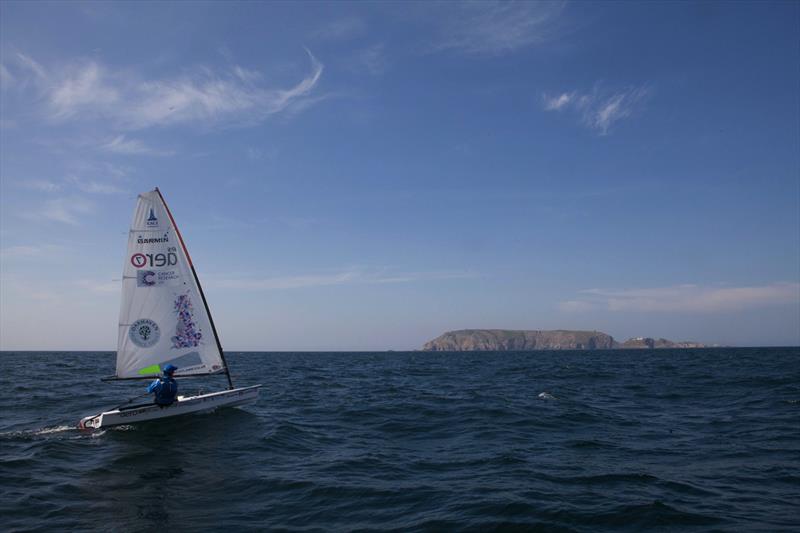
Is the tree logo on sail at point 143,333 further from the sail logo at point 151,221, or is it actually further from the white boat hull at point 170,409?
the sail logo at point 151,221

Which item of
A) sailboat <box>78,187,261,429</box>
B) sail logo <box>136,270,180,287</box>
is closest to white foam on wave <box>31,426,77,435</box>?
sailboat <box>78,187,261,429</box>

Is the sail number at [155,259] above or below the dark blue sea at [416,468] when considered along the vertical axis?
above

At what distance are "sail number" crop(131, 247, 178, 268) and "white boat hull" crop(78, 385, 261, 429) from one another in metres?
5.32

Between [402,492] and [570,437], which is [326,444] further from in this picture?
[570,437]

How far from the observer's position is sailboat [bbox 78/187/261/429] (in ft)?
65.5

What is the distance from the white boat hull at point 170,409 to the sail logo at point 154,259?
17.4ft

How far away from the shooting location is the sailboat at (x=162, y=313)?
1995 centimetres

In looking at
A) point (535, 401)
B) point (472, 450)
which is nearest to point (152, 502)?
point (472, 450)

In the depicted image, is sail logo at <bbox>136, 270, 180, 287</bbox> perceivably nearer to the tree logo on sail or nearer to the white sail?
the white sail

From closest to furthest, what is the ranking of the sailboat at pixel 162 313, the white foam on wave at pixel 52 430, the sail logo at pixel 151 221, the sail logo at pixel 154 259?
the white foam on wave at pixel 52 430 → the sailboat at pixel 162 313 → the sail logo at pixel 154 259 → the sail logo at pixel 151 221

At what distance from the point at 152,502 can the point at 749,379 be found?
122 ft

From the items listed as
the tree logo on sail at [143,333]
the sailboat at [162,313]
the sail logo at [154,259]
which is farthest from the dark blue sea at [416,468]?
the sail logo at [154,259]

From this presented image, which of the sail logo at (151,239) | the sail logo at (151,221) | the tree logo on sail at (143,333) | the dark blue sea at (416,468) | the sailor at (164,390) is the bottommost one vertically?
the dark blue sea at (416,468)

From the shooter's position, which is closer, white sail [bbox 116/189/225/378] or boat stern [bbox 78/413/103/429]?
boat stern [bbox 78/413/103/429]
